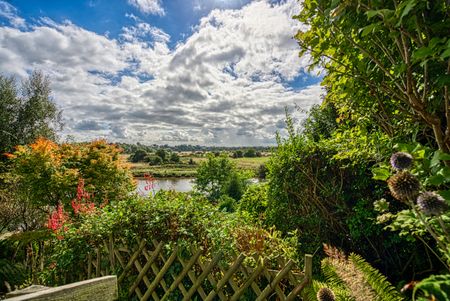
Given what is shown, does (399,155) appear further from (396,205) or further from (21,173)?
(21,173)

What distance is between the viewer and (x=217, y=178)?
12.5 m

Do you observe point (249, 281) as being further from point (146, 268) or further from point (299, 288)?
point (146, 268)

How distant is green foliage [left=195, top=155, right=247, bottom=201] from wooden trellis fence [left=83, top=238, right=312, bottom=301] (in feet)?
26.6

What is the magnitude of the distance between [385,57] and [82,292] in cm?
225

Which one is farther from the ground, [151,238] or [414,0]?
[414,0]

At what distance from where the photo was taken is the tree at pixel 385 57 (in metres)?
1.49

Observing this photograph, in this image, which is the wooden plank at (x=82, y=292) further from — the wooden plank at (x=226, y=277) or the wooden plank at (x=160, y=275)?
the wooden plank at (x=160, y=275)

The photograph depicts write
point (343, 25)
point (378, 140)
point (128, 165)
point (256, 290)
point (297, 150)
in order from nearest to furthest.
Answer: point (343, 25), point (378, 140), point (256, 290), point (297, 150), point (128, 165)

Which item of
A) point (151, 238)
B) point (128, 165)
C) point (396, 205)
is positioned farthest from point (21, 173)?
point (396, 205)

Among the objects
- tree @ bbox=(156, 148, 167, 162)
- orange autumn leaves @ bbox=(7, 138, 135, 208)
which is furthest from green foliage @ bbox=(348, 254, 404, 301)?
tree @ bbox=(156, 148, 167, 162)

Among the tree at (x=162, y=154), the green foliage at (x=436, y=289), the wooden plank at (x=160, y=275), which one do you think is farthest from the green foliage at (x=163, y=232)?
the tree at (x=162, y=154)

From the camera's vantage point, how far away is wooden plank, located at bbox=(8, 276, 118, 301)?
→ 959mm

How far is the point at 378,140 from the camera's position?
2318 millimetres

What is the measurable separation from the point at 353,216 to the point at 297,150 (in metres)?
1.41
